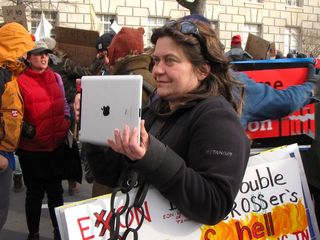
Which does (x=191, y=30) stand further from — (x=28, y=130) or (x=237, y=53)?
(x=237, y=53)

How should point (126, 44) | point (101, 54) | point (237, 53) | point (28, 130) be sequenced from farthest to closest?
point (101, 54), point (237, 53), point (28, 130), point (126, 44)

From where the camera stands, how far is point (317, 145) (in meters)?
2.47

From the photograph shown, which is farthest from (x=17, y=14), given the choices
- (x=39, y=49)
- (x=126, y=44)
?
(x=126, y=44)

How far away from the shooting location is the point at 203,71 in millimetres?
1908

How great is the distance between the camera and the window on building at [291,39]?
2569 cm

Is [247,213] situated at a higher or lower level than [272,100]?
lower

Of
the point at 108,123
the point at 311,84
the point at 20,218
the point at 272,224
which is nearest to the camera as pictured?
the point at 108,123

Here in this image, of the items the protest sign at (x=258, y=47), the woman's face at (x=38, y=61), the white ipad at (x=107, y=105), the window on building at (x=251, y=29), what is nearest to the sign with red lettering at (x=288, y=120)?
the protest sign at (x=258, y=47)

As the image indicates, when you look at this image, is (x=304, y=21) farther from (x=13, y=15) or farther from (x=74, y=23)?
(x=13, y=15)

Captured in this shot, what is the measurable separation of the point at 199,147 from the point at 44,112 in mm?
2560

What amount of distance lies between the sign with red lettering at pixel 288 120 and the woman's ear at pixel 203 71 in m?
1.08

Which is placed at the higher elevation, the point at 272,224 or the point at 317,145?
the point at 317,145

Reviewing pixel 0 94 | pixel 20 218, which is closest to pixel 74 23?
pixel 20 218

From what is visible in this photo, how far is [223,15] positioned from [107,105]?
22611 millimetres
